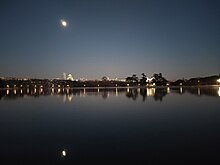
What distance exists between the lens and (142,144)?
26.9 ft

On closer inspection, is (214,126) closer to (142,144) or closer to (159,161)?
(142,144)

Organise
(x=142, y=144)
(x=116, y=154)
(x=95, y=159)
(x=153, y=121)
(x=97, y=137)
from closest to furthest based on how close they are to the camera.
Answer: (x=95, y=159), (x=116, y=154), (x=142, y=144), (x=97, y=137), (x=153, y=121)

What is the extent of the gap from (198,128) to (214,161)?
15.0 feet

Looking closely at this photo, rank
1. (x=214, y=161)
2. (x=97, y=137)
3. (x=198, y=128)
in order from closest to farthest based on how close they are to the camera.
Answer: (x=214, y=161) → (x=97, y=137) → (x=198, y=128)

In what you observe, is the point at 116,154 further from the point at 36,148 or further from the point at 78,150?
the point at 36,148

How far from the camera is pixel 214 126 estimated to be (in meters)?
10.9

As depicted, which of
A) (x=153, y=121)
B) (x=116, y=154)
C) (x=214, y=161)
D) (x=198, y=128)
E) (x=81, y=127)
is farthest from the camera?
(x=153, y=121)

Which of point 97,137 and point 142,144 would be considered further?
point 97,137

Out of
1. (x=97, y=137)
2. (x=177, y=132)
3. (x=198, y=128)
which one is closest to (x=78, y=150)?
(x=97, y=137)

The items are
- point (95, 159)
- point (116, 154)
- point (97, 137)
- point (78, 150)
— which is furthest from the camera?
point (97, 137)

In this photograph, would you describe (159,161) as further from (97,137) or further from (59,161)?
(97,137)

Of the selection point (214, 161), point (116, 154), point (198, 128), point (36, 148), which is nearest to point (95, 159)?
point (116, 154)

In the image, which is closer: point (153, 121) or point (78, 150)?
point (78, 150)

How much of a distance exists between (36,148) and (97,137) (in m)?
2.48
